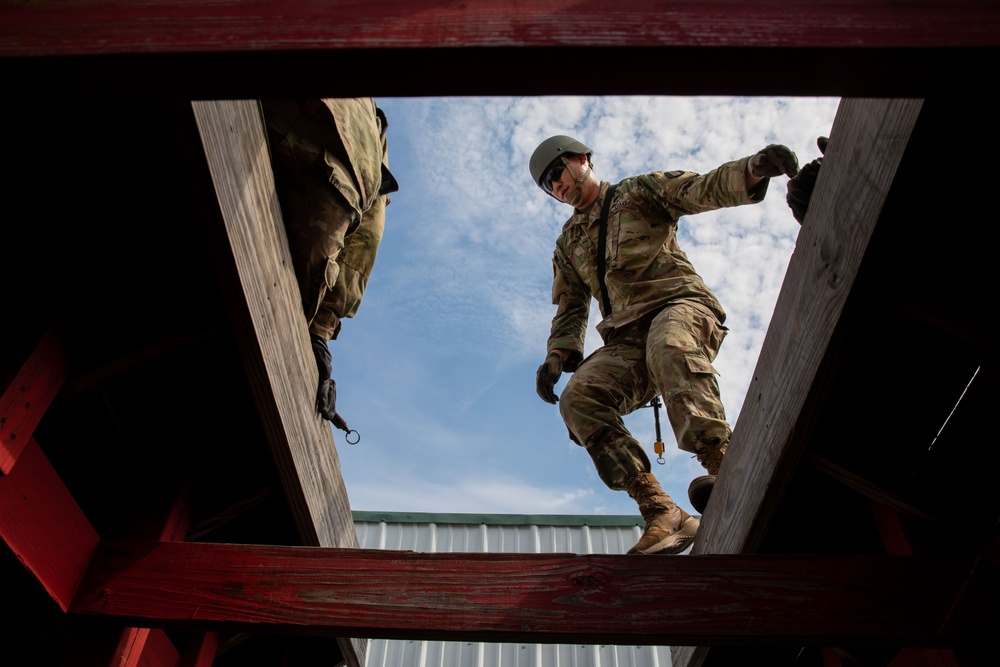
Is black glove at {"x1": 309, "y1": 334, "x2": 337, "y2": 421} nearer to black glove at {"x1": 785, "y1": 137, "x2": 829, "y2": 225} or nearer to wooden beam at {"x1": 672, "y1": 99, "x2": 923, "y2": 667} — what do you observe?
wooden beam at {"x1": 672, "y1": 99, "x2": 923, "y2": 667}

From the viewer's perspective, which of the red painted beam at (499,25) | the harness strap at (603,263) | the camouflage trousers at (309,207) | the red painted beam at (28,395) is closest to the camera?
the red painted beam at (499,25)

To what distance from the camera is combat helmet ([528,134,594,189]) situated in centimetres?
491

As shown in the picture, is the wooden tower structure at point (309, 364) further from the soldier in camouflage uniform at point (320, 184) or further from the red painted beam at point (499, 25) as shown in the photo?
the soldier in camouflage uniform at point (320, 184)

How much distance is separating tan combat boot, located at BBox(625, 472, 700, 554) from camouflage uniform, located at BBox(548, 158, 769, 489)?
9 centimetres

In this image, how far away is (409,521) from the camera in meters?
7.20

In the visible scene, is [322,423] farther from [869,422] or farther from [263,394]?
[869,422]

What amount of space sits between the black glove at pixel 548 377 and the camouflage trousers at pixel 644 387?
1.03 feet

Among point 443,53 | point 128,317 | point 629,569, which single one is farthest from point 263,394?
point 443,53

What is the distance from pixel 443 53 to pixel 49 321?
1357 mm

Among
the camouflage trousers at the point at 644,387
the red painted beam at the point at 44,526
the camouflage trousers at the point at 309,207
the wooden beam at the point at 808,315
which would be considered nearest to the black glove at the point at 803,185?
the wooden beam at the point at 808,315

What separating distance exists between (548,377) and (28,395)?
9.91 ft

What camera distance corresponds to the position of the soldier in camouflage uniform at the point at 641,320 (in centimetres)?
355

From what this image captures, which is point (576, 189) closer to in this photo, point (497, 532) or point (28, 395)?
point (497, 532)

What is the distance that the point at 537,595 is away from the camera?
7.34 feet
